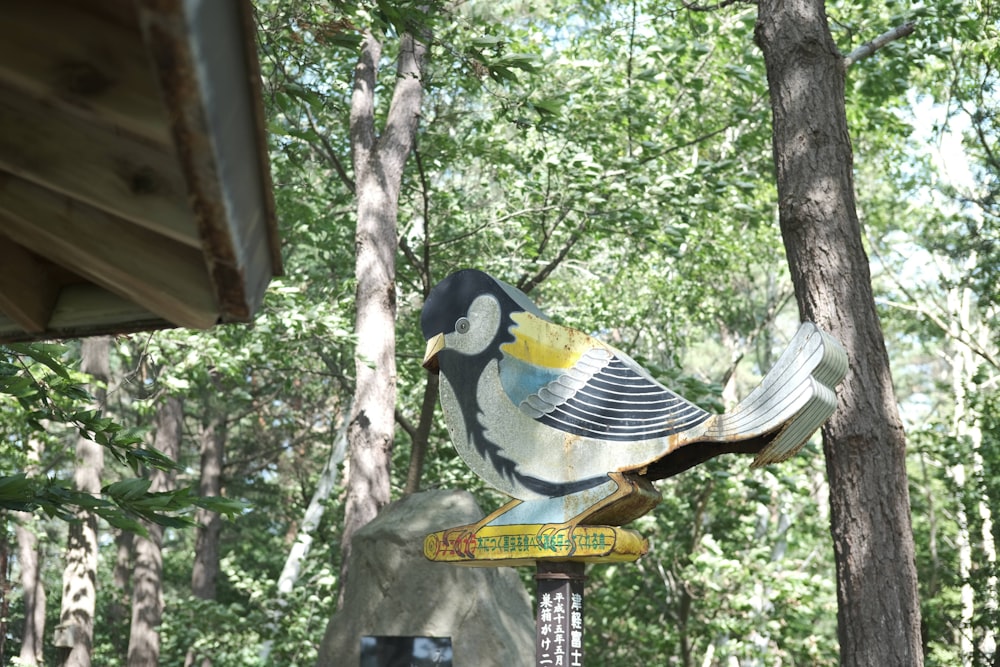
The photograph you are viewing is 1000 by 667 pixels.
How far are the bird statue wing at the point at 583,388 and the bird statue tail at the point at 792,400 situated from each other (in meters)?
0.22

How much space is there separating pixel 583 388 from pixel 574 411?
13cm

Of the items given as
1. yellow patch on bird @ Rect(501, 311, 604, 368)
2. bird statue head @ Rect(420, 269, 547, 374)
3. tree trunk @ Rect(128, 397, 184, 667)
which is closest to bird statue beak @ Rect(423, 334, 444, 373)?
bird statue head @ Rect(420, 269, 547, 374)

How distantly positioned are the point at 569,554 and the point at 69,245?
3318mm

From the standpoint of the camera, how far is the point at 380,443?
25.9ft

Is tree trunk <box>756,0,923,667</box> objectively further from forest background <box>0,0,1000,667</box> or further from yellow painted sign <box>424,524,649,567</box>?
yellow painted sign <box>424,524,649,567</box>

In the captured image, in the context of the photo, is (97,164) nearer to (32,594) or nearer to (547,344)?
(547,344)

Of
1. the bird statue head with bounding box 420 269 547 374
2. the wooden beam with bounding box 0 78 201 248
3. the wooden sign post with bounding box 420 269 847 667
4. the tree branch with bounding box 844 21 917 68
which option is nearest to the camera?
the wooden beam with bounding box 0 78 201 248

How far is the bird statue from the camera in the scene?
4.36 m

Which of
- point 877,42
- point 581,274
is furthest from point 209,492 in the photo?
point 877,42

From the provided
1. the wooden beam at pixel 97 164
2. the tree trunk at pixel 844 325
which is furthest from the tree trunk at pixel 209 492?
the wooden beam at pixel 97 164

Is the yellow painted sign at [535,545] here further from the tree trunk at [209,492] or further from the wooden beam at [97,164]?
the tree trunk at [209,492]

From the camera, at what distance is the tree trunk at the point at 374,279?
7828 millimetres

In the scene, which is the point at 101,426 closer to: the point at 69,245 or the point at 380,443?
the point at 69,245

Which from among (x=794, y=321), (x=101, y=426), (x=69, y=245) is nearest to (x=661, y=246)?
(x=101, y=426)
